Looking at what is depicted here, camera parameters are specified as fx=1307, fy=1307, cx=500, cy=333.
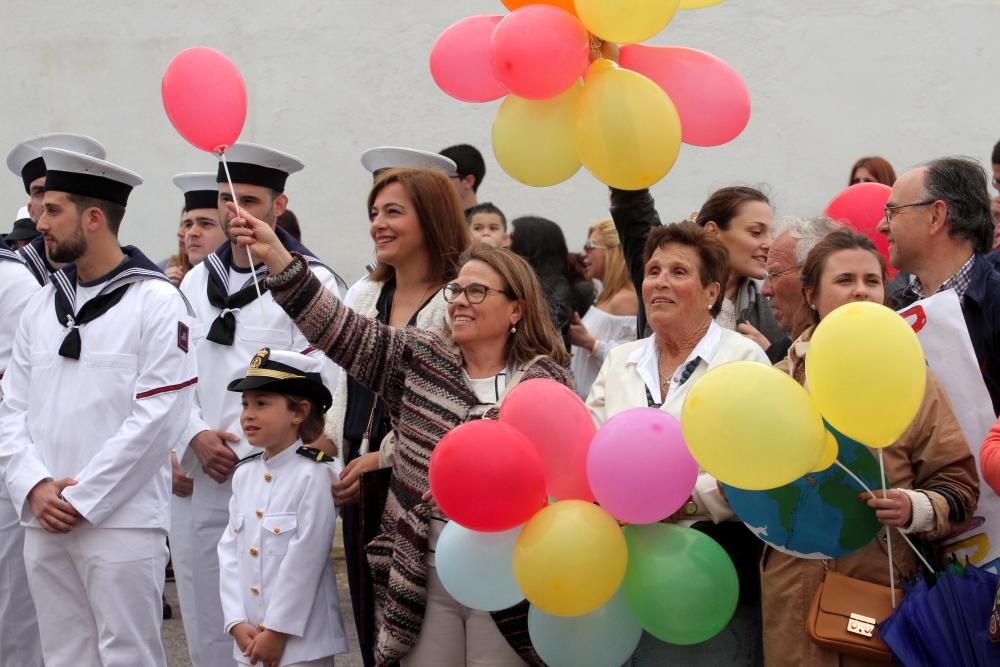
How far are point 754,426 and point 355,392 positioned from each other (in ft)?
6.86

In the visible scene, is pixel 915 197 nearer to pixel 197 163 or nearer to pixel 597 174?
pixel 597 174

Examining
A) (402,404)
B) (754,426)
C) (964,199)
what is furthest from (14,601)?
(964,199)

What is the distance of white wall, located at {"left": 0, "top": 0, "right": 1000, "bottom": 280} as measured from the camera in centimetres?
928

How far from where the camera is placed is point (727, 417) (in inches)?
123

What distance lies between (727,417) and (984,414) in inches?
38.0

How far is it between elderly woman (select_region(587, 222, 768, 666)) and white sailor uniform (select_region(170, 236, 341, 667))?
1.53 metres

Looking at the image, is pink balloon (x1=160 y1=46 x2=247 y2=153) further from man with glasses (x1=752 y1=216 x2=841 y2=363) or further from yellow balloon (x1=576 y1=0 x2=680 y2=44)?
man with glasses (x1=752 y1=216 x2=841 y2=363)

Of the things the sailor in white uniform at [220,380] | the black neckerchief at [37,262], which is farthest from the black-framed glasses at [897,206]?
the black neckerchief at [37,262]

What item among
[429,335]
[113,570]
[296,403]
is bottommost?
[113,570]

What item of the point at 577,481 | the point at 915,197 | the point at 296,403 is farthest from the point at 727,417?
the point at 296,403

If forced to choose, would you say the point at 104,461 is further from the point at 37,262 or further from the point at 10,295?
the point at 37,262

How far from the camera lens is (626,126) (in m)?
3.83

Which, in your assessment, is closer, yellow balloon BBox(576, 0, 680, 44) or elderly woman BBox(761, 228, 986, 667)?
elderly woman BBox(761, 228, 986, 667)

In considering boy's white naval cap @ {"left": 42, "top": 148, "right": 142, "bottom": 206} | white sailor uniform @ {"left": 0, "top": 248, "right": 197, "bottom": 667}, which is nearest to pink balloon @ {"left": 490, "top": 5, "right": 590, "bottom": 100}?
white sailor uniform @ {"left": 0, "top": 248, "right": 197, "bottom": 667}
